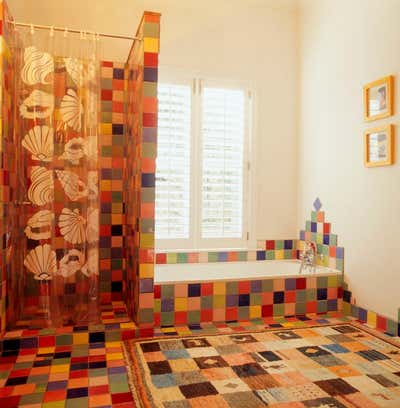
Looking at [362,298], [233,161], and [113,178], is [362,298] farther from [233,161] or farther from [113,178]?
[113,178]

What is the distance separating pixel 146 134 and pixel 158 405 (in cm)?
148

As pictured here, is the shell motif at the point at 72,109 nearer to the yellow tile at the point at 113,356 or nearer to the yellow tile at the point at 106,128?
the yellow tile at the point at 106,128

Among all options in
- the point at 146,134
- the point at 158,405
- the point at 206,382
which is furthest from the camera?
the point at 146,134

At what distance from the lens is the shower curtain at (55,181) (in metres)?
2.44

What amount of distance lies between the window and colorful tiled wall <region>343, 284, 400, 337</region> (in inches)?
38.5

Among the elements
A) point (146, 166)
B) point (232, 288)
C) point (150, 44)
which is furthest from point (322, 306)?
point (150, 44)

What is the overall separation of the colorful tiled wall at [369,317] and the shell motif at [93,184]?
1.90 m

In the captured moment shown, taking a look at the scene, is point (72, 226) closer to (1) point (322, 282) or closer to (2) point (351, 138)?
(1) point (322, 282)

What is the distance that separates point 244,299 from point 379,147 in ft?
4.36

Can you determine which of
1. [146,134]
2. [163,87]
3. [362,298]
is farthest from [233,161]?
[362,298]

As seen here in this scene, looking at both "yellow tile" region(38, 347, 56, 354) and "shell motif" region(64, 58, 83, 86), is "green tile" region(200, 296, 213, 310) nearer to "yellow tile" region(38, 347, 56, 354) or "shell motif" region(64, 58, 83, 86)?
"yellow tile" region(38, 347, 56, 354)

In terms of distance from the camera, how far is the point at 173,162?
349 centimetres

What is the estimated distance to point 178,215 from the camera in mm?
3492

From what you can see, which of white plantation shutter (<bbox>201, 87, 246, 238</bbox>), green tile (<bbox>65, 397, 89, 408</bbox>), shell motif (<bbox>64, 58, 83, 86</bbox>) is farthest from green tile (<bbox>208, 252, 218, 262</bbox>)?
green tile (<bbox>65, 397, 89, 408</bbox>)
